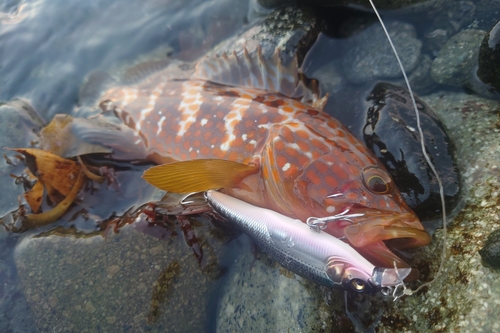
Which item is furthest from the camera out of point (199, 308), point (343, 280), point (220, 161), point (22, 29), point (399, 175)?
point (22, 29)

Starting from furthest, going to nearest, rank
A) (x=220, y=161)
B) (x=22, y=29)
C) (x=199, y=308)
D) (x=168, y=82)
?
1. (x=22, y=29)
2. (x=168, y=82)
3. (x=199, y=308)
4. (x=220, y=161)

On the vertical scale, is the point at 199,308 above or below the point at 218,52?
below

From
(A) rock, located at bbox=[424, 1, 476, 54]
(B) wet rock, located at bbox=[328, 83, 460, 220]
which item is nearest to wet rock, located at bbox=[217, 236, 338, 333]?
(B) wet rock, located at bbox=[328, 83, 460, 220]

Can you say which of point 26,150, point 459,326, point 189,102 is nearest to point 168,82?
point 189,102

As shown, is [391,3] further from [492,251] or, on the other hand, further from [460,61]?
[492,251]

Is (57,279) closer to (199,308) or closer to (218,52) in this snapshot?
(199,308)

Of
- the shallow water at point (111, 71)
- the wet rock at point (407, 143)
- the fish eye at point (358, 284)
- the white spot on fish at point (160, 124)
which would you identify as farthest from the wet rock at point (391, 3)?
the fish eye at point (358, 284)
